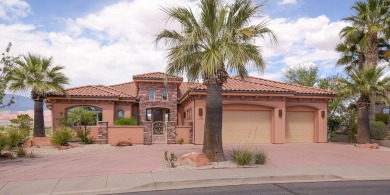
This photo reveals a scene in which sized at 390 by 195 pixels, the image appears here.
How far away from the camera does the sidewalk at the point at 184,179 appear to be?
32.9 feet

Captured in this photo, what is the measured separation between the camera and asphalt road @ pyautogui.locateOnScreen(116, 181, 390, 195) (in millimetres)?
9547

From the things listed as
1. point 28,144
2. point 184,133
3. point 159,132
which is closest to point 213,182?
point 184,133

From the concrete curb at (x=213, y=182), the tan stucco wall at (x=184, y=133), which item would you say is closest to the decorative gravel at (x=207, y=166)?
the concrete curb at (x=213, y=182)

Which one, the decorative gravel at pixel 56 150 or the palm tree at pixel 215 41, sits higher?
the palm tree at pixel 215 41

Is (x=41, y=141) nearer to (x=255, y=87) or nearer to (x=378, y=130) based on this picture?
(x=255, y=87)

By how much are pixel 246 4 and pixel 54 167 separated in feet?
32.7

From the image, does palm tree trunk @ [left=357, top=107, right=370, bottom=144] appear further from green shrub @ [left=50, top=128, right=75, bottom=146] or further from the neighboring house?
green shrub @ [left=50, top=128, right=75, bottom=146]

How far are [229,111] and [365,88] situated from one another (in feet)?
28.9

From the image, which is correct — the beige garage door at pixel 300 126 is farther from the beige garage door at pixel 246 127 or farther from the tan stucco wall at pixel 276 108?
the beige garage door at pixel 246 127

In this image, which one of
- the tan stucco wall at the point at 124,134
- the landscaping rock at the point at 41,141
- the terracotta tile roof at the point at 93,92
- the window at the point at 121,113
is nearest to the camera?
the landscaping rock at the point at 41,141

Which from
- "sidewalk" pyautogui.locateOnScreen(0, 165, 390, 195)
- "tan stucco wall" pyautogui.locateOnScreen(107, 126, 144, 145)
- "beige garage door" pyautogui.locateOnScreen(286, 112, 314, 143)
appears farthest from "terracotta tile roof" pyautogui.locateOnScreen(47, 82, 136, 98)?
"sidewalk" pyautogui.locateOnScreen(0, 165, 390, 195)

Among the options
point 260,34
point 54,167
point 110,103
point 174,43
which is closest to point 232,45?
point 260,34

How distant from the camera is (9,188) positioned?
1007cm

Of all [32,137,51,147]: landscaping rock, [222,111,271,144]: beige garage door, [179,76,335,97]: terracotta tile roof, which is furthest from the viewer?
[222,111,271,144]: beige garage door
